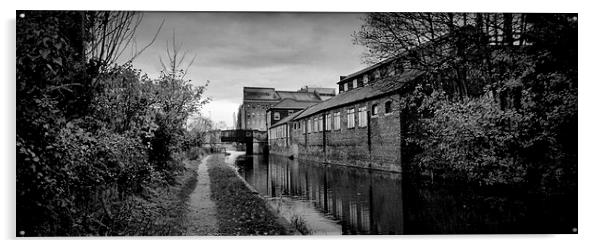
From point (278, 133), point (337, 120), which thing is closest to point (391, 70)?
point (337, 120)

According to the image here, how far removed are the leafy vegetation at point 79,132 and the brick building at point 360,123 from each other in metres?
3.52

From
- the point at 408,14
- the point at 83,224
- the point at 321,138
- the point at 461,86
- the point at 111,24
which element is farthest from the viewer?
the point at 321,138

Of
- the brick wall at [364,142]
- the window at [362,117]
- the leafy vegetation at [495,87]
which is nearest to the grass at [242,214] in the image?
the leafy vegetation at [495,87]

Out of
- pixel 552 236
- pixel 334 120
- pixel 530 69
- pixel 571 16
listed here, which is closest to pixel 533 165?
pixel 552 236

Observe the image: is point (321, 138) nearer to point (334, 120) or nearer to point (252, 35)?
point (334, 120)

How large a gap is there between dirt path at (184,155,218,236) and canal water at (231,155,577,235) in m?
1.18

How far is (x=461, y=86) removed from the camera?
5.71 metres

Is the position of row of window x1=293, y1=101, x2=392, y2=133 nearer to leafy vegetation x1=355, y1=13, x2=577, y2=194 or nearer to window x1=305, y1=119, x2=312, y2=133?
window x1=305, y1=119, x2=312, y2=133

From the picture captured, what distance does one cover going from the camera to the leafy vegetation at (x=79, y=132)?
3652 millimetres

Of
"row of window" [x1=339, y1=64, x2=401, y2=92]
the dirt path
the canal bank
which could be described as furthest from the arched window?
the dirt path

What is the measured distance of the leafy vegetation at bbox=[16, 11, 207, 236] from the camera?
365cm

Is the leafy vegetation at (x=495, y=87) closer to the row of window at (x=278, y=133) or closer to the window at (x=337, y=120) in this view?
the window at (x=337, y=120)

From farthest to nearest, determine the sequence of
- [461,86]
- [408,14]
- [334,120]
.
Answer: [334,120], [461,86], [408,14]

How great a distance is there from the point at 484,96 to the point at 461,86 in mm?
399
